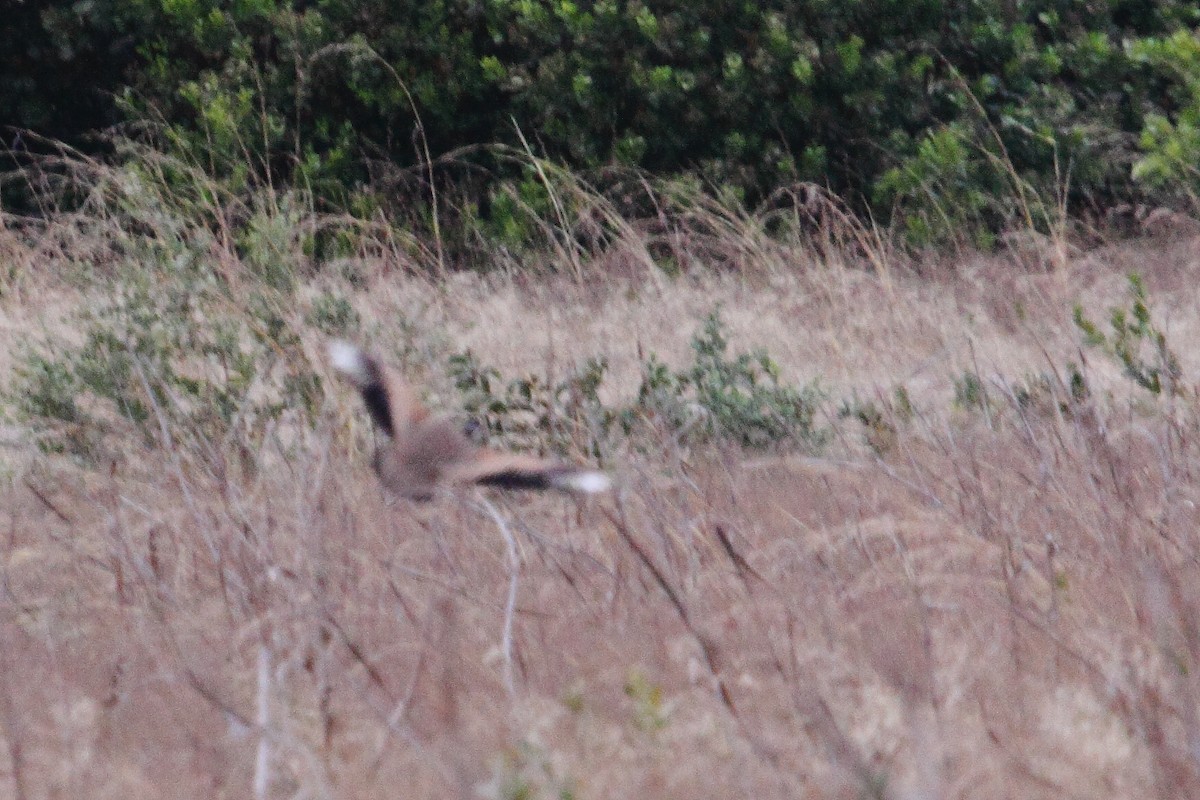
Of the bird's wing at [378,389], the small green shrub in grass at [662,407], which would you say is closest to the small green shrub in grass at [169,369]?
the small green shrub in grass at [662,407]

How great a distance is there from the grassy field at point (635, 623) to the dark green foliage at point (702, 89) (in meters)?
3.58

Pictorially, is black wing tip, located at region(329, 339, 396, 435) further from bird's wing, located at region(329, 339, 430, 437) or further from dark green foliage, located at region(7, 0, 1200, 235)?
dark green foliage, located at region(7, 0, 1200, 235)

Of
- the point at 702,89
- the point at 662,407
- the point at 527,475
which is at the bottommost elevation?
the point at 702,89

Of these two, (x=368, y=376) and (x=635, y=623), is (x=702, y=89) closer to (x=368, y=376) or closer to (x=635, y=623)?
(x=368, y=376)

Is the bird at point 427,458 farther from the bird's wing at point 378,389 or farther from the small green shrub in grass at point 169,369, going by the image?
the small green shrub in grass at point 169,369

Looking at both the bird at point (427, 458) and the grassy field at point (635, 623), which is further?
the bird at point (427, 458)

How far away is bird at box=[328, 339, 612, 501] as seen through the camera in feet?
8.77

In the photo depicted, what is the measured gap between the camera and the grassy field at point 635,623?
2.00 meters

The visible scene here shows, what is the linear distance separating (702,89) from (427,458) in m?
4.94

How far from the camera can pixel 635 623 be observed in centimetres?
244

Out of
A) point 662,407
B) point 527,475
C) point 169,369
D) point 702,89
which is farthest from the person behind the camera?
point 702,89

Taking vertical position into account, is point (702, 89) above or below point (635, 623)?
below

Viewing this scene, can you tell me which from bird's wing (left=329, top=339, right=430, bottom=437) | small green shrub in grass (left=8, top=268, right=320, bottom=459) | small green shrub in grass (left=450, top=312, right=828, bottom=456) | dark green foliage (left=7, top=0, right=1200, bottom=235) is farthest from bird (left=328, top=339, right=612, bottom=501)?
dark green foliage (left=7, top=0, right=1200, bottom=235)

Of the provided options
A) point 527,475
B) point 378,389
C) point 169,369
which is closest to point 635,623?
point 527,475
